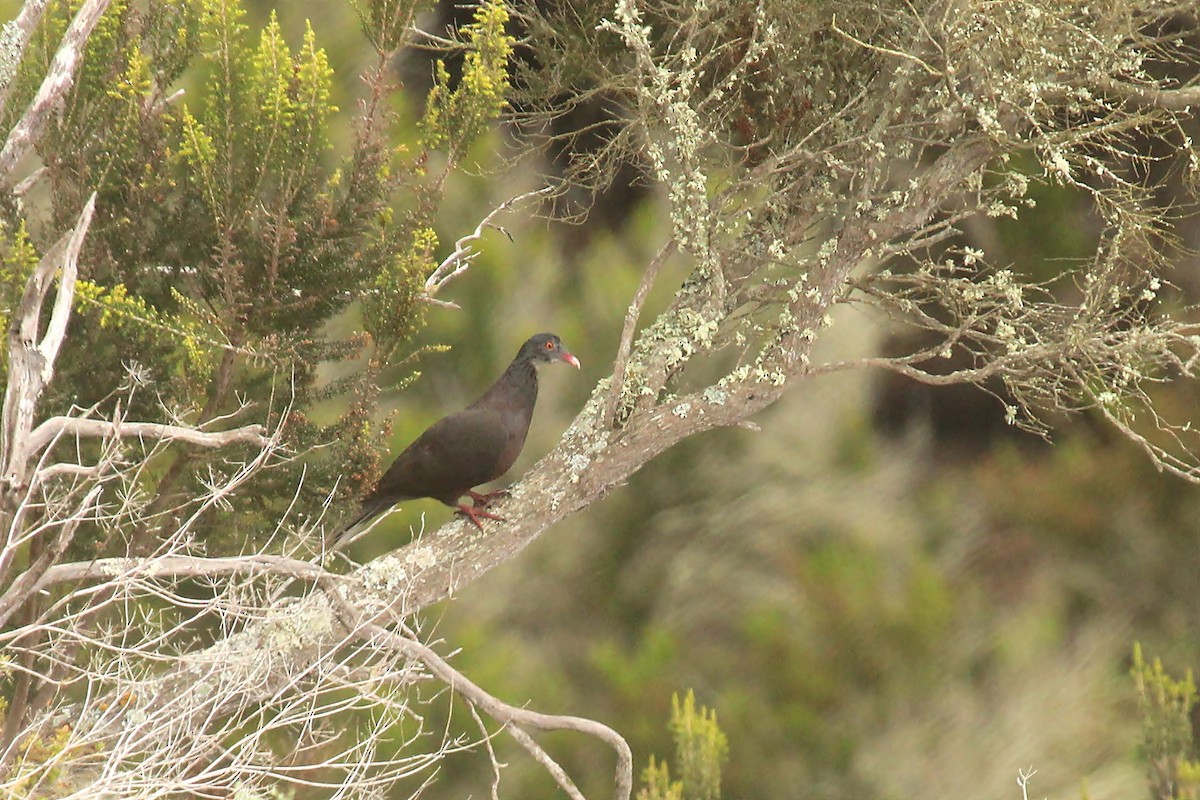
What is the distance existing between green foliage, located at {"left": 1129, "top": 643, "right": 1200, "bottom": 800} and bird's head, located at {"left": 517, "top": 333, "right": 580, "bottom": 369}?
9.63 feet

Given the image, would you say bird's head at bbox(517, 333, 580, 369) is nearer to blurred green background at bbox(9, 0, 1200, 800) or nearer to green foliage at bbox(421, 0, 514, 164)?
green foliage at bbox(421, 0, 514, 164)

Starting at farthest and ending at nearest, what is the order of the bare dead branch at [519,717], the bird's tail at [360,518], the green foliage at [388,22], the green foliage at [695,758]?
the green foliage at [695,758], the bird's tail at [360,518], the green foliage at [388,22], the bare dead branch at [519,717]

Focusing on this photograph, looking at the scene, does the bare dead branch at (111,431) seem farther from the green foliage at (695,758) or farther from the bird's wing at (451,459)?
the green foliage at (695,758)

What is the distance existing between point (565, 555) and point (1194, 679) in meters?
2.81

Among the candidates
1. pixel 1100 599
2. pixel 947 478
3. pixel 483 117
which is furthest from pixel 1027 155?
pixel 483 117

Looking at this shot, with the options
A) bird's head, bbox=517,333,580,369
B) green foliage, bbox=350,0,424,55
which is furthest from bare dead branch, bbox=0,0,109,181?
bird's head, bbox=517,333,580,369

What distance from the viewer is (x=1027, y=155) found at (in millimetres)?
5570

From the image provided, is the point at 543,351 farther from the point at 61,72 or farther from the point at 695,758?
the point at 695,758

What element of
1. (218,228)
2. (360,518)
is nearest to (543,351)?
(360,518)

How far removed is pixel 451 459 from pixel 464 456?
0.04 meters

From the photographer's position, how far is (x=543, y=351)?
12.9 ft

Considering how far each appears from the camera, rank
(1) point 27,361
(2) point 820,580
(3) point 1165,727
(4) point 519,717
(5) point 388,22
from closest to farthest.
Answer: (1) point 27,361 < (4) point 519,717 < (5) point 388,22 < (3) point 1165,727 < (2) point 820,580

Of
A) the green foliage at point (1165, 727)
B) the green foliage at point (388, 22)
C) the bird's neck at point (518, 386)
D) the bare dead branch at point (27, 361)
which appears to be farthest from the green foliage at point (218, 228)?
the green foliage at point (1165, 727)

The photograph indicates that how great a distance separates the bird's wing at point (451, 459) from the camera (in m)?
3.69
